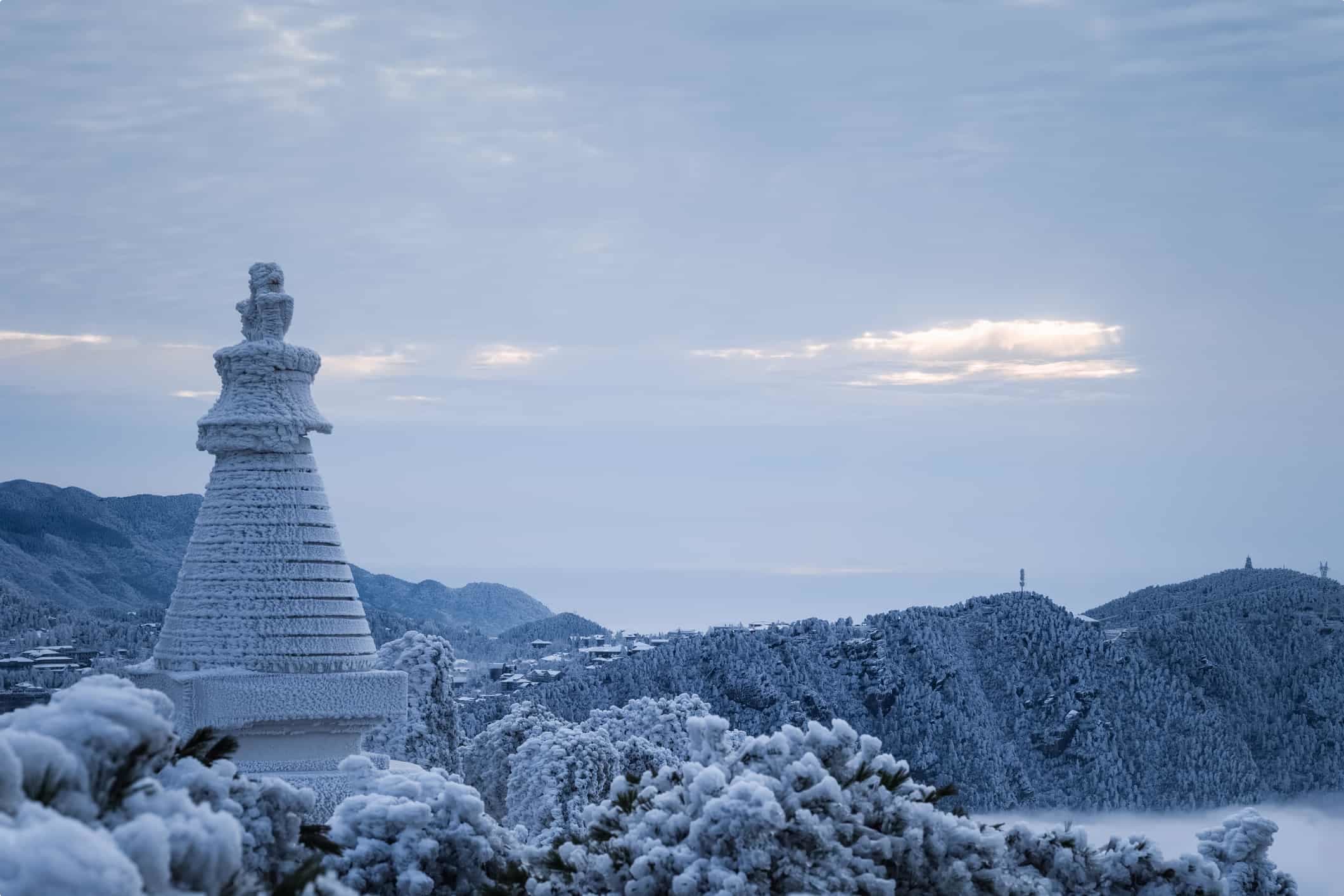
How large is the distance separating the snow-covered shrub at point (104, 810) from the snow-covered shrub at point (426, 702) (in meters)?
21.0

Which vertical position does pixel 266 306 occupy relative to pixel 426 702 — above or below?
above

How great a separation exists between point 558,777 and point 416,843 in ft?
58.7

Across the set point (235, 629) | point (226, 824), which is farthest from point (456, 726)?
point (226, 824)

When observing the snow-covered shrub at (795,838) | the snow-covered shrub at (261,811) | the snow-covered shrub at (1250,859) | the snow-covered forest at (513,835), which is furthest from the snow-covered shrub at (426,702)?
the snow-covered shrub at (261,811)

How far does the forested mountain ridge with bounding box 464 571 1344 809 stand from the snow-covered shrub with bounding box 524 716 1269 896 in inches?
1665

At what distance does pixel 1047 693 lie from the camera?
2756 inches

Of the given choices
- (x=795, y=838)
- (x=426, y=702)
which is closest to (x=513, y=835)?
(x=795, y=838)

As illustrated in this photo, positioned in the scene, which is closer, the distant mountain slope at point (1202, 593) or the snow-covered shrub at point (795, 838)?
the snow-covered shrub at point (795, 838)

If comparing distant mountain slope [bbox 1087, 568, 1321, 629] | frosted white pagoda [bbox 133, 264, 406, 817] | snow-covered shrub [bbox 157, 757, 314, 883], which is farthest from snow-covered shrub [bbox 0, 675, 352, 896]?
distant mountain slope [bbox 1087, 568, 1321, 629]

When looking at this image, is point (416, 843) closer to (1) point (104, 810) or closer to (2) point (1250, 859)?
(1) point (104, 810)

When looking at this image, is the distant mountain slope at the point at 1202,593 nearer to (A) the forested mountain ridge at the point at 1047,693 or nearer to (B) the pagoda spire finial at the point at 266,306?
(A) the forested mountain ridge at the point at 1047,693

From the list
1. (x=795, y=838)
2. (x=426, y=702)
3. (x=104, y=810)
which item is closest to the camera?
(x=104, y=810)

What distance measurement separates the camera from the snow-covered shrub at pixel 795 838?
1248 cm

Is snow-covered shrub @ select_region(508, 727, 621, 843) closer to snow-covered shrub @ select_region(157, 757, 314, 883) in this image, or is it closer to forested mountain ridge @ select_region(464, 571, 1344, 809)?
snow-covered shrub @ select_region(157, 757, 314, 883)
